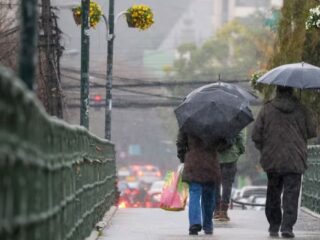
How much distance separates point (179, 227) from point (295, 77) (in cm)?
350

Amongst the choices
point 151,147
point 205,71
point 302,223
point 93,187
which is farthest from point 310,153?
point 151,147

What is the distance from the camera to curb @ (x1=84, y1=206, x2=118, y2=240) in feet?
54.7

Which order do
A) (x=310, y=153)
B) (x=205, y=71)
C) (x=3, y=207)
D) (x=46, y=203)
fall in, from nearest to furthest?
(x=3, y=207) < (x=46, y=203) < (x=310, y=153) < (x=205, y=71)

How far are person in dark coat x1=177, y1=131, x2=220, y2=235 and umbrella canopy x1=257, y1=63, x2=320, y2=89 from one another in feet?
3.41

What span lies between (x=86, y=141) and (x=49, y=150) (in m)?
5.63

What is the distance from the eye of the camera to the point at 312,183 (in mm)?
23656

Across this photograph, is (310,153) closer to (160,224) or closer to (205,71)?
(160,224)

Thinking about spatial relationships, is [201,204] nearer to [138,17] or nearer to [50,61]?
[50,61]

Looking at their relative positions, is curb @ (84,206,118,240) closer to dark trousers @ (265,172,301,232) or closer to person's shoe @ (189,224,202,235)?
person's shoe @ (189,224,202,235)

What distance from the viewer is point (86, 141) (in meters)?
15.6

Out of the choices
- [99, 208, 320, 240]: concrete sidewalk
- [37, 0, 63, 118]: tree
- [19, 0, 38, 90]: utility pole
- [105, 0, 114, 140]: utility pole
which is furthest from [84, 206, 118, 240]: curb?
[105, 0, 114, 140]: utility pole

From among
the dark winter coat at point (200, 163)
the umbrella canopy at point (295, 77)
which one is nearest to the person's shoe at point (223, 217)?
the dark winter coat at point (200, 163)

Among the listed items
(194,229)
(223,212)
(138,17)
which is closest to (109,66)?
(138,17)

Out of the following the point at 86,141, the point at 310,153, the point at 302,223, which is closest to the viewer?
the point at 86,141
